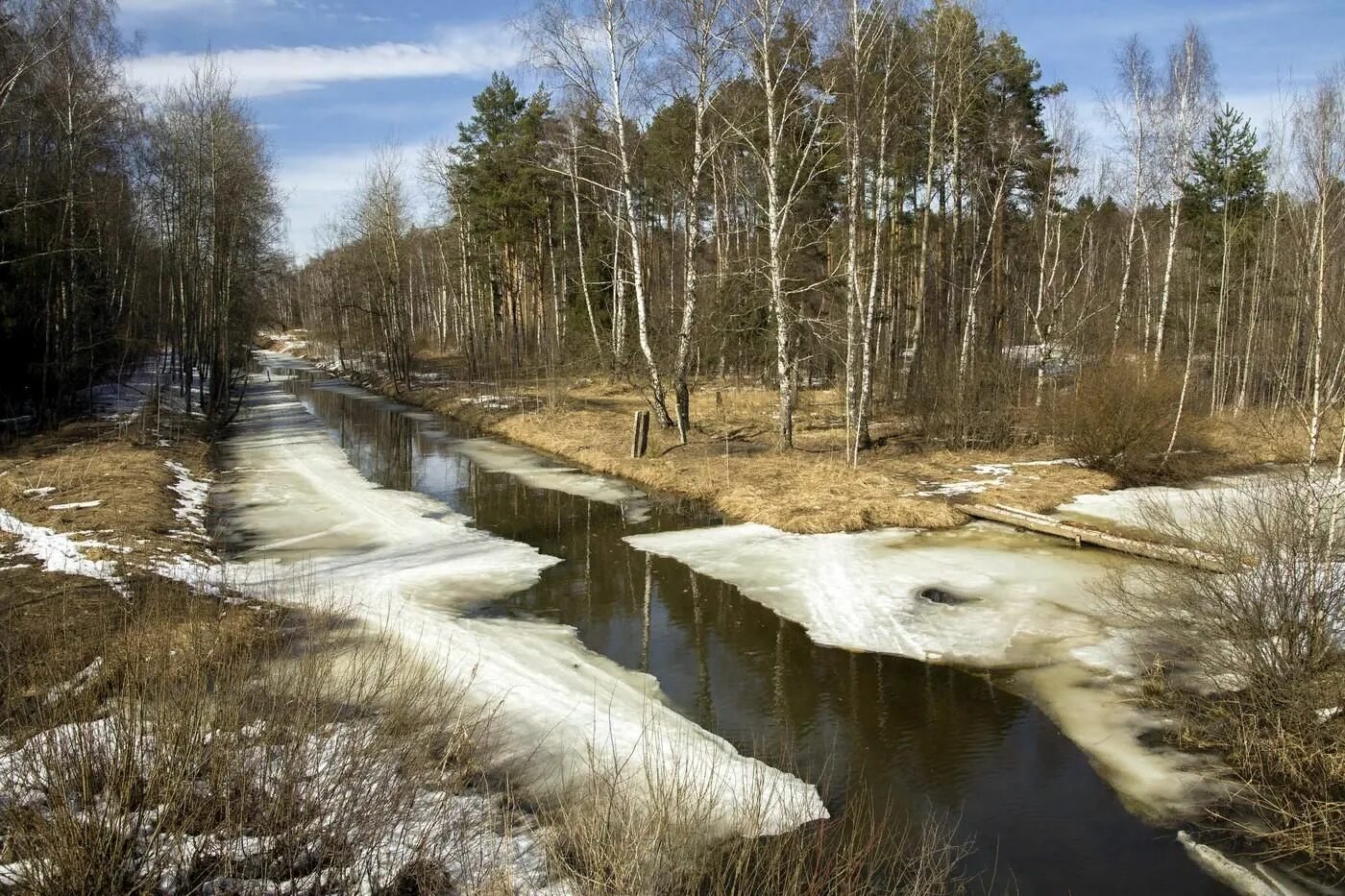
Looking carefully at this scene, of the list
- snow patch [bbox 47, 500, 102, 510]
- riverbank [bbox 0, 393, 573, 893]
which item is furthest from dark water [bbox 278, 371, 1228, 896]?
snow patch [bbox 47, 500, 102, 510]

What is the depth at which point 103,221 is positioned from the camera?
2502 centimetres

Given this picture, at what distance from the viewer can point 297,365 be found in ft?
216

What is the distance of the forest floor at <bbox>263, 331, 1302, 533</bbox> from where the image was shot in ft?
47.5

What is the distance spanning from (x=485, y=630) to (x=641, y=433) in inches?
423

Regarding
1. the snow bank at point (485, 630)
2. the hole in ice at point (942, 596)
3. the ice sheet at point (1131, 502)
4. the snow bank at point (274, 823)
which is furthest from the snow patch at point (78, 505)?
the ice sheet at point (1131, 502)

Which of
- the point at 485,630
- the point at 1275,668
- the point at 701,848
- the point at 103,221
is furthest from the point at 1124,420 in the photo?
the point at 103,221

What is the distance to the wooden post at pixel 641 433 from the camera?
64.5ft

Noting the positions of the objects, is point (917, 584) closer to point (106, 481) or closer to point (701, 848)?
point (701, 848)

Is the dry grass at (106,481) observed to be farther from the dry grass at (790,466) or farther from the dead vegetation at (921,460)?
the dead vegetation at (921,460)

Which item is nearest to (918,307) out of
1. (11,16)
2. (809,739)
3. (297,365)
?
(809,739)

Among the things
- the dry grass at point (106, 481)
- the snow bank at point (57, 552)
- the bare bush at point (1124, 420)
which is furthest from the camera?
the bare bush at point (1124, 420)

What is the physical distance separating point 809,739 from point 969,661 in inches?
101

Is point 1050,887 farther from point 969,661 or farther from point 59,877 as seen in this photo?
point 59,877

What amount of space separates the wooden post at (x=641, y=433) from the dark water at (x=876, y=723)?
6.25m
